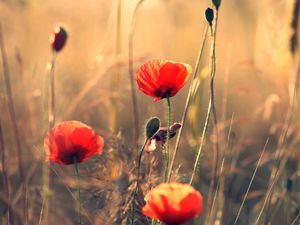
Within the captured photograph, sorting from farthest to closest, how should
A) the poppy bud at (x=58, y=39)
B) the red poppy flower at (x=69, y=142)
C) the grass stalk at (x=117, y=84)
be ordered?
the grass stalk at (x=117, y=84), the poppy bud at (x=58, y=39), the red poppy flower at (x=69, y=142)

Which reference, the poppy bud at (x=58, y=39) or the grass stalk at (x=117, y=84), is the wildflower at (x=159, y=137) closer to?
the poppy bud at (x=58, y=39)

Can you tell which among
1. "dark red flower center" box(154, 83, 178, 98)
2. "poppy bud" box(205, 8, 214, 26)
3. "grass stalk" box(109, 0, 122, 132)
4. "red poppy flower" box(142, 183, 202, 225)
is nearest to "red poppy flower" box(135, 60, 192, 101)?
"dark red flower center" box(154, 83, 178, 98)

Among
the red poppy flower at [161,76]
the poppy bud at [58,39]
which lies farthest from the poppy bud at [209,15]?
the poppy bud at [58,39]

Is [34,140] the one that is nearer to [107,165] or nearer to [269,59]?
[107,165]

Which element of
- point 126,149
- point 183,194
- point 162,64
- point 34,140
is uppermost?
point 162,64

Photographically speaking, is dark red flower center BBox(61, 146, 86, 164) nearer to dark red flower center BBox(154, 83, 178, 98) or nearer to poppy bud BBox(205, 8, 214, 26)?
dark red flower center BBox(154, 83, 178, 98)

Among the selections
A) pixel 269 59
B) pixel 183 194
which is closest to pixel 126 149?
pixel 183 194

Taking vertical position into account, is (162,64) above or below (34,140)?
above

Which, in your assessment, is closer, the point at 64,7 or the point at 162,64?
the point at 162,64
